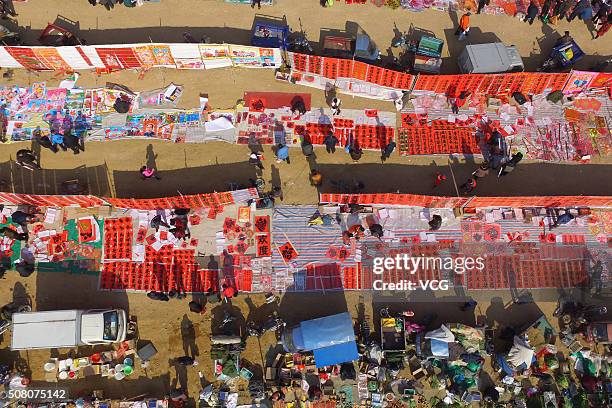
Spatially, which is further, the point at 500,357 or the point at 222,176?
the point at 222,176

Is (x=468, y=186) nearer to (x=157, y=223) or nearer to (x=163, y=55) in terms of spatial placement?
(x=157, y=223)

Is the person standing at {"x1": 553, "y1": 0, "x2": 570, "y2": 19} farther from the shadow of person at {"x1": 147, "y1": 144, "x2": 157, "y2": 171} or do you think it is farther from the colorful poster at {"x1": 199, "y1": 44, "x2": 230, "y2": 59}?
the shadow of person at {"x1": 147, "y1": 144, "x2": 157, "y2": 171}

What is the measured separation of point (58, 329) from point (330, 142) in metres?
16.0

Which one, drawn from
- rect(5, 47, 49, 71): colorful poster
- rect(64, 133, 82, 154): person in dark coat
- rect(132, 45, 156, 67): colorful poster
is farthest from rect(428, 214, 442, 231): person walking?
rect(5, 47, 49, 71): colorful poster

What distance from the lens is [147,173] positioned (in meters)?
23.9

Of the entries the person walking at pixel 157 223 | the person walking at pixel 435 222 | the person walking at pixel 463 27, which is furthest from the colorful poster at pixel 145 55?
the person walking at pixel 463 27

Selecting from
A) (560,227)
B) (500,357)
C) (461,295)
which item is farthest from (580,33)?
(500,357)

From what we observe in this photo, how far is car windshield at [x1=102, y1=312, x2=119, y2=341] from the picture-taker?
2122cm

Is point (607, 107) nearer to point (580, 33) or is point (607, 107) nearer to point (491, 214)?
point (580, 33)

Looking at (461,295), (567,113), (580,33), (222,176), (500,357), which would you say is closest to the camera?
(500,357)

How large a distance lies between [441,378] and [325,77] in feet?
57.0

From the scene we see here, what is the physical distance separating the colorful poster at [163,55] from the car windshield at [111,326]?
47.1 ft

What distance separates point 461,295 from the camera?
76.0ft

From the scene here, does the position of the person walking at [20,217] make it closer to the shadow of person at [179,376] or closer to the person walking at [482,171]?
the shadow of person at [179,376]
